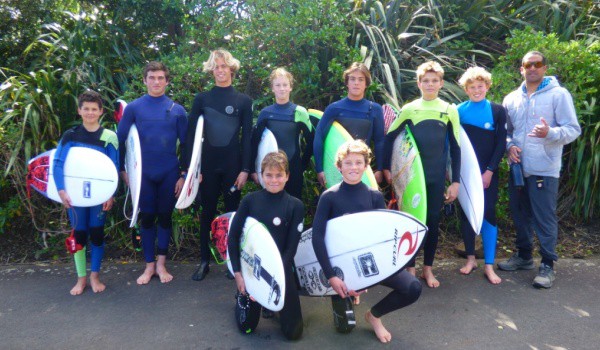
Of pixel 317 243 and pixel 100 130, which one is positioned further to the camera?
pixel 100 130

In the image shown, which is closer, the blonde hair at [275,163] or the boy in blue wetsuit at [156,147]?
the blonde hair at [275,163]

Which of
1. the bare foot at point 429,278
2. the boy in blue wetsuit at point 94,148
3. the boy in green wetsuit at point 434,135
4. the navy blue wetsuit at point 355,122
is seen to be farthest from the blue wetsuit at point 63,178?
the bare foot at point 429,278

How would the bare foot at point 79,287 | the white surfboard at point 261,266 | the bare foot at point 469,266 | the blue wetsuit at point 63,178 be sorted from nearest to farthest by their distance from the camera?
1. the white surfboard at point 261,266
2. the blue wetsuit at point 63,178
3. the bare foot at point 79,287
4. the bare foot at point 469,266

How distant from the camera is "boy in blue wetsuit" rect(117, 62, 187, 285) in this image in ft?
12.0

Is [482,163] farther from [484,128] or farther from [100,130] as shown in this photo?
[100,130]

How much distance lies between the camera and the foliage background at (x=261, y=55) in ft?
14.8

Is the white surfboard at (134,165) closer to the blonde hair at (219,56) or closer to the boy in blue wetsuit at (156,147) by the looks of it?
the boy in blue wetsuit at (156,147)

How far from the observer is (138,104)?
3.70 meters

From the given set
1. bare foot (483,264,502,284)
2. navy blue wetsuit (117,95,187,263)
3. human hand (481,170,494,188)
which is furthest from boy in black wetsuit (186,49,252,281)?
bare foot (483,264,502,284)

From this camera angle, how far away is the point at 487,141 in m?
3.69

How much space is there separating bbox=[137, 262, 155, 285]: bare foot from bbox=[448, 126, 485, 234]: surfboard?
98.7 inches

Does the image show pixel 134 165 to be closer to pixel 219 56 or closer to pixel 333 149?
pixel 219 56

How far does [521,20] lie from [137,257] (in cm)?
495

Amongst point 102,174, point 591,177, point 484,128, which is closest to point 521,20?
point 591,177
